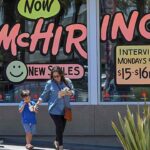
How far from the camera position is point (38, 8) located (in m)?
11.9

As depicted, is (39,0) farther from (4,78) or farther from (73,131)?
(73,131)

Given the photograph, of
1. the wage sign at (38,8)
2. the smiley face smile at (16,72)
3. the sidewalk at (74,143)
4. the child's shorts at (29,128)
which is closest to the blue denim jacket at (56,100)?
the child's shorts at (29,128)

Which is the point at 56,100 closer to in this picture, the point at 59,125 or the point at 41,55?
the point at 59,125

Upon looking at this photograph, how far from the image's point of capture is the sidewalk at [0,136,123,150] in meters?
10.6

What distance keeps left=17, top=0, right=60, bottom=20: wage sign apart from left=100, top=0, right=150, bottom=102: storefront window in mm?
1053

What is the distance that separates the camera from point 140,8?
1173cm

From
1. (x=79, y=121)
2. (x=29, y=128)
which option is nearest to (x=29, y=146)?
(x=29, y=128)

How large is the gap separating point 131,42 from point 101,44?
2.15 feet

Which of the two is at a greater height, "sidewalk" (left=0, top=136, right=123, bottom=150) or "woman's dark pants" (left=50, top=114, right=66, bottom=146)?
"woman's dark pants" (left=50, top=114, right=66, bottom=146)

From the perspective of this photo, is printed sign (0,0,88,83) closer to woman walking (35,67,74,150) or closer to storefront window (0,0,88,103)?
storefront window (0,0,88,103)

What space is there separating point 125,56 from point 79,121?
1.73m

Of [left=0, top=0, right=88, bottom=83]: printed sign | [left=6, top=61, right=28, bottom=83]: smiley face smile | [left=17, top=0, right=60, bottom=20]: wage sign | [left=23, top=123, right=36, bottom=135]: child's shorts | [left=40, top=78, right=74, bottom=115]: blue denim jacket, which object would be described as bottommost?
[left=23, top=123, right=36, bottom=135]: child's shorts

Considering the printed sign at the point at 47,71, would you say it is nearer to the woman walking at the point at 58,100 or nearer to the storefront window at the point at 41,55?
the storefront window at the point at 41,55

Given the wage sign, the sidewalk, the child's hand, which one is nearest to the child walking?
the sidewalk
